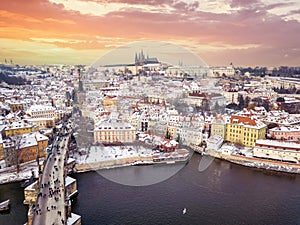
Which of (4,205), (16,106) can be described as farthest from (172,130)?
(16,106)

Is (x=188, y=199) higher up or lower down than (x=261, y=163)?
lower down

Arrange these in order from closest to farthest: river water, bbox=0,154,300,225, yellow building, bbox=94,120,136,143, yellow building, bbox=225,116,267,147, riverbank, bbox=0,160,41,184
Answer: river water, bbox=0,154,300,225
riverbank, bbox=0,160,41,184
yellow building, bbox=94,120,136,143
yellow building, bbox=225,116,267,147

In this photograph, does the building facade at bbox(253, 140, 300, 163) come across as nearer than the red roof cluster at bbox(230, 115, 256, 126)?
Yes

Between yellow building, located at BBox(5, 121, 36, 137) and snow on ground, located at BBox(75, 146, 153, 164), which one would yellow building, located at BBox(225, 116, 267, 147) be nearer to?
snow on ground, located at BBox(75, 146, 153, 164)

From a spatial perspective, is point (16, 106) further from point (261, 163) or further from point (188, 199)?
point (261, 163)

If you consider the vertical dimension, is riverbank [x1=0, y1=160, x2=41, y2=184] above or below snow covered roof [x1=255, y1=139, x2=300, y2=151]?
below

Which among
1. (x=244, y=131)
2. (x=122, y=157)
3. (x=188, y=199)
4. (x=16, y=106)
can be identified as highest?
(x=16, y=106)

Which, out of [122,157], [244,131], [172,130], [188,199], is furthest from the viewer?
[172,130]

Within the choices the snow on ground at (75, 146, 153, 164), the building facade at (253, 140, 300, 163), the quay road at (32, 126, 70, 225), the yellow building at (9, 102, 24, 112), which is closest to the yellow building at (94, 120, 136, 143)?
the snow on ground at (75, 146, 153, 164)
